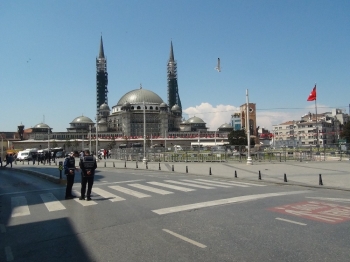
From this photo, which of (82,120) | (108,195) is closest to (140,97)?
(82,120)

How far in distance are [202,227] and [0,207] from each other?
7.85 metres

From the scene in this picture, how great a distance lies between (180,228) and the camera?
24.3 feet

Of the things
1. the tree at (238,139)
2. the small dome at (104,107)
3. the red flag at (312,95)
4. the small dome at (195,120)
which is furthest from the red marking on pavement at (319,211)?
the small dome at (195,120)

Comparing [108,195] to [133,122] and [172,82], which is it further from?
[172,82]

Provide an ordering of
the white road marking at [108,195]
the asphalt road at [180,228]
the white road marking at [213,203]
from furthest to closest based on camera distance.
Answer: the white road marking at [108,195], the white road marking at [213,203], the asphalt road at [180,228]

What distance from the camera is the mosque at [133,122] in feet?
431

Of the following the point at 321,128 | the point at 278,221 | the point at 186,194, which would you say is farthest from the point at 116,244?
the point at 321,128

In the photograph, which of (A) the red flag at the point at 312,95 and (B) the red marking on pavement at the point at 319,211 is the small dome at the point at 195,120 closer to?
(A) the red flag at the point at 312,95

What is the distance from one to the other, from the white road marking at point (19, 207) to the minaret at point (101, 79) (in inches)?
5403

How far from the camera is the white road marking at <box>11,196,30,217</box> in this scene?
1000 cm

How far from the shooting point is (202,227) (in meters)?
7.46

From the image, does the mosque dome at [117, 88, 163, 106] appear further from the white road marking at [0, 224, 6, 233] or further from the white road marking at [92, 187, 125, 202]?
the white road marking at [0, 224, 6, 233]

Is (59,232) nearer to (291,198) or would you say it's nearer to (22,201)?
(22,201)

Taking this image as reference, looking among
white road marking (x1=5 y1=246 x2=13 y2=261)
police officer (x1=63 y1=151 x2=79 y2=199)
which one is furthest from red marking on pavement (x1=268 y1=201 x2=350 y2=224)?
police officer (x1=63 y1=151 x2=79 y2=199)
